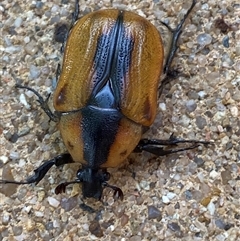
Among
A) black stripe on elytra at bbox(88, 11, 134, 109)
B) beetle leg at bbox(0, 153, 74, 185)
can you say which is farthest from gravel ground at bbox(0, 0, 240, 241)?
black stripe on elytra at bbox(88, 11, 134, 109)

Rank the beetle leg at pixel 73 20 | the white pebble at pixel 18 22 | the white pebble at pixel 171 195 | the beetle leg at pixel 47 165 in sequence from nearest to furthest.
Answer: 1. the beetle leg at pixel 47 165
2. the white pebble at pixel 171 195
3. the beetle leg at pixel 73 20
4. the white pebble at pixel 18 22

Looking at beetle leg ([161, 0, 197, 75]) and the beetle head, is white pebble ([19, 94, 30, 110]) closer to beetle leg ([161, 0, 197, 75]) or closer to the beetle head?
the beetle head

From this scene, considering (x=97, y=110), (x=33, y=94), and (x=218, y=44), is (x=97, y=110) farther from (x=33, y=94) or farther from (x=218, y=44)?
(x=218, y=44)

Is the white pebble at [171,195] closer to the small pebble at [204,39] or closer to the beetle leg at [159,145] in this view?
the beetle leg at [159,145]

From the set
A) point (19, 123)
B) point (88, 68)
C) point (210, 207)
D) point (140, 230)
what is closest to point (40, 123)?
point (19, 123)

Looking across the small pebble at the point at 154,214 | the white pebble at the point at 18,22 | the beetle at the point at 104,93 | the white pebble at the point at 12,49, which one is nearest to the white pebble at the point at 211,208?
the small pebble at the point at 154,214

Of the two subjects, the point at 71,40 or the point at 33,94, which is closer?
the point at 71,40
